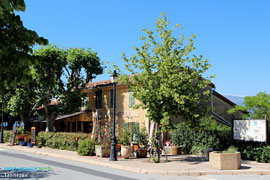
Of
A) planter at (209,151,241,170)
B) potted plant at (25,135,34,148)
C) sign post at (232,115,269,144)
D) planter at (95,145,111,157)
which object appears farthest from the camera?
potted plant at (25,135,34,148)

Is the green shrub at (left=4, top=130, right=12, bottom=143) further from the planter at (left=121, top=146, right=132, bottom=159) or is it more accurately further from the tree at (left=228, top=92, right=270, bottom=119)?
the tree at (left=228, top=92, right=270, bottom=119)

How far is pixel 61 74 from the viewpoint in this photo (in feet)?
86.8

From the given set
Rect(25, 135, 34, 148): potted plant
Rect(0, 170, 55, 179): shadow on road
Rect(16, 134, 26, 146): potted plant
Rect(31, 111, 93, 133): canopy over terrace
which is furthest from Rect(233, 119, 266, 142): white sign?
Rect(16, 134, 26, 146): potted plant

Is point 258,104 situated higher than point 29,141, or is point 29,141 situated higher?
point 258,104

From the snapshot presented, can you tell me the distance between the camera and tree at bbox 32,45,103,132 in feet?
80.0

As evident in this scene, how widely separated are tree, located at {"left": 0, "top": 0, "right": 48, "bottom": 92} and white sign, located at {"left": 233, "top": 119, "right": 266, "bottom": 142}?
1366cm

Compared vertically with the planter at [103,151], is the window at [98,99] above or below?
above

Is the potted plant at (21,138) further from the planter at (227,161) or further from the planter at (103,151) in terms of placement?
the planter at (227,161)

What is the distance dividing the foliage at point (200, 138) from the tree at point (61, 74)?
31.1 feet

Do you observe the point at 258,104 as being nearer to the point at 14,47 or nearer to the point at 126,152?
the point at 126,152

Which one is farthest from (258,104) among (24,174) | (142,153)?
(24,174)

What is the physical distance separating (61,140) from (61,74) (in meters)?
6.37

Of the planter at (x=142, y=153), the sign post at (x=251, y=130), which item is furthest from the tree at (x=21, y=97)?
the sign post at (x=251, y=130)

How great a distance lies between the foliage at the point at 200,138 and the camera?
60.7ft
